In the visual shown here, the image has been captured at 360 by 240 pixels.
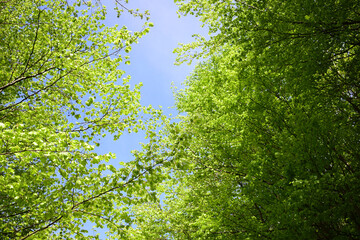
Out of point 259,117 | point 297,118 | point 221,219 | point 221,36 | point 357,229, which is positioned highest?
point 221,36

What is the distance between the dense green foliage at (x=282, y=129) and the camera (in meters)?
6.13

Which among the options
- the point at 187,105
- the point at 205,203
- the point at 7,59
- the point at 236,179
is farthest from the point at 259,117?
the point at 7,59

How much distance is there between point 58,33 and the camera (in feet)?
27.2

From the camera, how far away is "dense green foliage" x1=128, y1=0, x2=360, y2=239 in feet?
20.1

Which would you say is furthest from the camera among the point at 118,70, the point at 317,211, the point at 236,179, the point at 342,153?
the point at 236,179

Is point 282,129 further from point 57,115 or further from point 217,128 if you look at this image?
point 57,115

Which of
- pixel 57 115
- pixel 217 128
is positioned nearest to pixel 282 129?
pixel 217 128

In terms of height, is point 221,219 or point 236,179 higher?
point 236,179

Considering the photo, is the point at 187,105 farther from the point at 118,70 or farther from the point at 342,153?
the point at 342,153

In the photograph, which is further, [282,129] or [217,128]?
[217,128]

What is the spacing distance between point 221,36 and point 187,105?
7.05 metres

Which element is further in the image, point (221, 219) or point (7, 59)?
point (221, 219)

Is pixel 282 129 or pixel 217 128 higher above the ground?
pixel 217 128

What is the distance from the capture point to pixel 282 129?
29.2 ft
